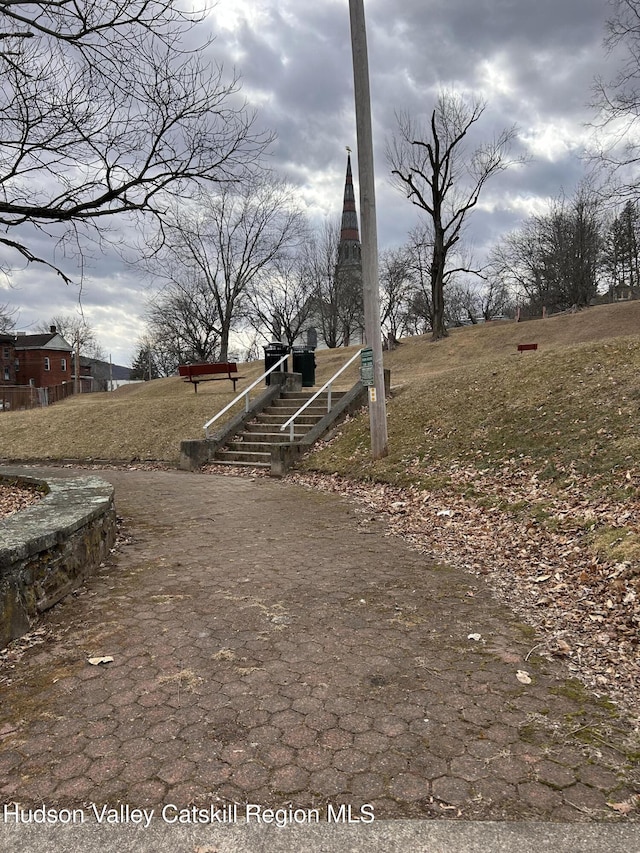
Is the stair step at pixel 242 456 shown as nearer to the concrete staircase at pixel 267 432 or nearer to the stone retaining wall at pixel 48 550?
the concrete staircase at pixel 267 432

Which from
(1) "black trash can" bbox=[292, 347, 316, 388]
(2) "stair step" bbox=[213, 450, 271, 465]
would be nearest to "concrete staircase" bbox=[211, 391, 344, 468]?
(2) "stair step" bbox=[213, 450, 271, 465]

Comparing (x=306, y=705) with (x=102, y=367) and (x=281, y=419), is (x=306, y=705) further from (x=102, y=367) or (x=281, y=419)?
(x=102, y=367)

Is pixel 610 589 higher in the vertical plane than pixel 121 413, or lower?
lower

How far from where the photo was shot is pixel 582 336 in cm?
2523

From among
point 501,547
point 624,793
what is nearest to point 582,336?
point 501,547

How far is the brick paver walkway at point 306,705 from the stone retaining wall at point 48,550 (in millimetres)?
178

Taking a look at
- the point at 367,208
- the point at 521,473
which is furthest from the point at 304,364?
the point at 521,473

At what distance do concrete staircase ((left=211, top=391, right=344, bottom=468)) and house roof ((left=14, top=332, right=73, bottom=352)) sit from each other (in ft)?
198

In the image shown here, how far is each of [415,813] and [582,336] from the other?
26692 millimetres

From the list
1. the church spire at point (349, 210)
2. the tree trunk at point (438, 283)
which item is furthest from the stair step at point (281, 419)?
the church spire at point (349, 210)

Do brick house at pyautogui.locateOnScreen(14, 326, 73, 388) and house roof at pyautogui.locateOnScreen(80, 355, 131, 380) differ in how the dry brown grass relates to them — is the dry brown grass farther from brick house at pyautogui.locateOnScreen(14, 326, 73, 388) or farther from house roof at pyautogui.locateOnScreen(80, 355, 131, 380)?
house roof at pyautogui.locateOnScreen(80, 355, 131, 380)

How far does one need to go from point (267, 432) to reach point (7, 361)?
62.0 meters

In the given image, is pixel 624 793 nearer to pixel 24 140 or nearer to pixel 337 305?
pixel 24 140

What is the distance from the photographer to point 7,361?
206 feet
